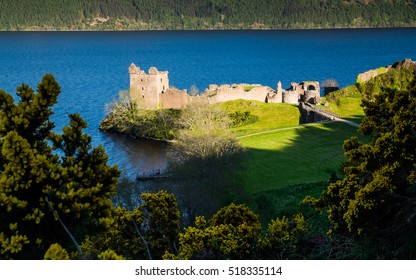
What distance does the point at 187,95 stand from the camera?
62781 millimetres

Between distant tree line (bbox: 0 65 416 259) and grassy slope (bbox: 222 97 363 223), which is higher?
distant tree line (bbox: 0 65 416 259)

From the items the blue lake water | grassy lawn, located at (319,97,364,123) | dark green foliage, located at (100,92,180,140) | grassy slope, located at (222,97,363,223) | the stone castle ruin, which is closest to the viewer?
grassy slope, located at (222,97,363,223)

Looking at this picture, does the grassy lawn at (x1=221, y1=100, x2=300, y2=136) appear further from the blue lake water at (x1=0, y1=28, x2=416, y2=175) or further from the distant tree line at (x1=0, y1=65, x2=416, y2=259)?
the distant tree line at (x1=0, y1=65, x2=416, y2=259)

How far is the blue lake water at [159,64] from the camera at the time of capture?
67.1 metres

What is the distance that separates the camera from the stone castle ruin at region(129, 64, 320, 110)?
60.8 m

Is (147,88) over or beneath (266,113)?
over

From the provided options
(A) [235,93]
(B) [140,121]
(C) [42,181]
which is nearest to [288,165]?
(A) [235,93]

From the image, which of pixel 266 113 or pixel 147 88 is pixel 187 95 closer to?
pixel 147 88

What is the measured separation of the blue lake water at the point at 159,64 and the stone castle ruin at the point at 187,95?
18.5 feet

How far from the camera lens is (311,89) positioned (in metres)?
62.4

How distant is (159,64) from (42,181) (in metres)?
117

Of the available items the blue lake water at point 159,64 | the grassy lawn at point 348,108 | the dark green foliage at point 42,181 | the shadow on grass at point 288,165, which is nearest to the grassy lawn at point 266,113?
the grassy lawn at point 348,108

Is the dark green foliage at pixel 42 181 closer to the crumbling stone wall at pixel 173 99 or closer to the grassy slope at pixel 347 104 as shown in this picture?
the grassy slope at pixel 347 104

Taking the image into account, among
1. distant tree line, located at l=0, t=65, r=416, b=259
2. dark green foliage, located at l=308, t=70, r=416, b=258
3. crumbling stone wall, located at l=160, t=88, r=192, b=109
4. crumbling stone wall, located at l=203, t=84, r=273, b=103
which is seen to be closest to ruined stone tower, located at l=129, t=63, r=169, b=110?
crumbling stone wall, located at l=160, t=88, r=192, b=109
